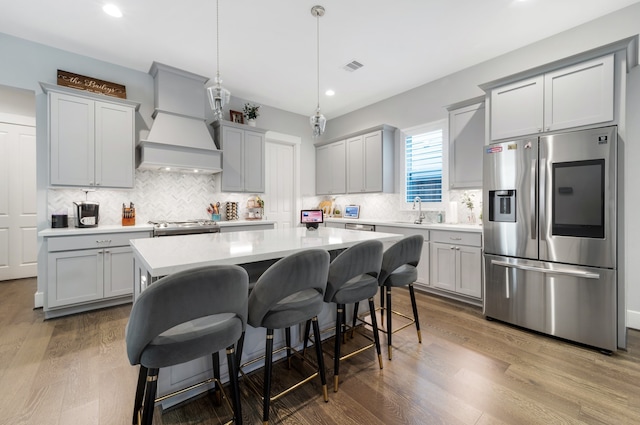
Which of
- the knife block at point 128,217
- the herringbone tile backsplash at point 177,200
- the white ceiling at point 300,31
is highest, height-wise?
the white ceiling at point 300,31

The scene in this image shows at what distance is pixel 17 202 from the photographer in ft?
15.6

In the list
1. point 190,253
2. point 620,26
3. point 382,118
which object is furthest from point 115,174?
point 620,26

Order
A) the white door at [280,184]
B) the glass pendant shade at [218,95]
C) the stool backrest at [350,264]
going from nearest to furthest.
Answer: the stool backrest at [350,264]
the glass pendant shade at [218,95]
the white door at [280,184]

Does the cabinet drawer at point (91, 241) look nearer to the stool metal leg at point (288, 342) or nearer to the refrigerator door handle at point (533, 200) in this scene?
the stool metal leg at point (288, 342)

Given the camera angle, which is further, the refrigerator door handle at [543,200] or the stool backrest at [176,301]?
the refrigerator door handle at [543,200]

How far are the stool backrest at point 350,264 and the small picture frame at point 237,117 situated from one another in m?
3.79

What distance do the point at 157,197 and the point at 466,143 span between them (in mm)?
4448

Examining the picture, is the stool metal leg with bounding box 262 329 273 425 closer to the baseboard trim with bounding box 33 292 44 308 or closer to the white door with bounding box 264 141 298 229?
the baseboard trim with bounding box 33 292 44 308

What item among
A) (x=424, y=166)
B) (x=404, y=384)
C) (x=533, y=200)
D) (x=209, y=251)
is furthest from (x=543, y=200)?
(x=209, y=251)

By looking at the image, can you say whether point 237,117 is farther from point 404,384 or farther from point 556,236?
point 556,236

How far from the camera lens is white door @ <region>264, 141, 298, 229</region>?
5.61 meters

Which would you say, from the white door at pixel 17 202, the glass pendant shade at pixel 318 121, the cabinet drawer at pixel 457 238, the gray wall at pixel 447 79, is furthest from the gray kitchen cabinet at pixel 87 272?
the cabinet drawer at pixel 457 238

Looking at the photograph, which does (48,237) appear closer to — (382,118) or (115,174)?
(115,174)

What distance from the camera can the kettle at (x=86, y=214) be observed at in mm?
3377
